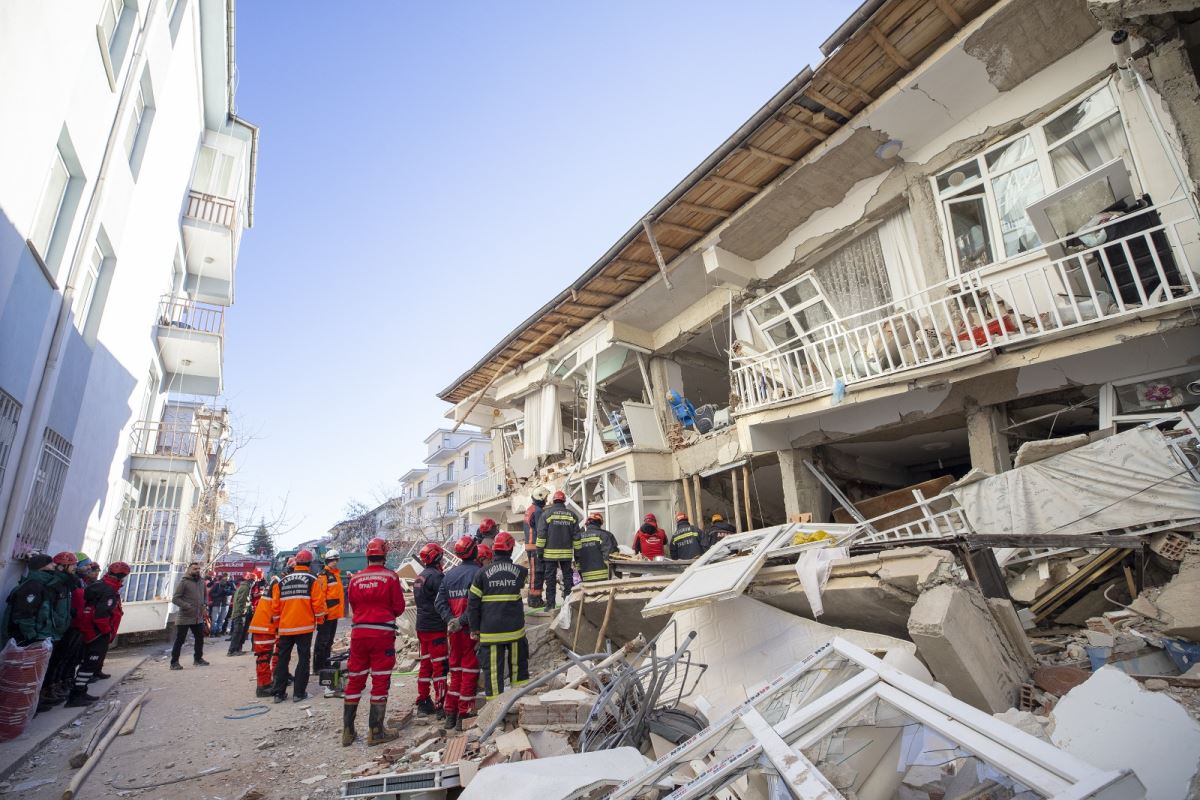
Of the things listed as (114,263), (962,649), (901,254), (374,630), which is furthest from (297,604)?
(901,254)

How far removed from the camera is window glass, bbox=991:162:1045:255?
24.1ft

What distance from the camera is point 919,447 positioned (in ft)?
35.3

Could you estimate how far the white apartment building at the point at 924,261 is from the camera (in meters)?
6.21

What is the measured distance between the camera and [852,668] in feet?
9.68

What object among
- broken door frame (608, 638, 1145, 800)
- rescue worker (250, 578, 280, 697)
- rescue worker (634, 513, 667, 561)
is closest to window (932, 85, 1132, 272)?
rescue worker (634, 513, 667, 561)

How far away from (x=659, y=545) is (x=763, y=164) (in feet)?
21.1

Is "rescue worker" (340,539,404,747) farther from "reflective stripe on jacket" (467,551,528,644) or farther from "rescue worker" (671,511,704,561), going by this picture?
"rescue worker" (671,511,704,561)

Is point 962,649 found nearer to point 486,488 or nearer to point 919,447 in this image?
point 919,447

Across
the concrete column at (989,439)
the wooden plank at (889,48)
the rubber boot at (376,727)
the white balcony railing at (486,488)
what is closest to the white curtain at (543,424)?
the white balcony railing at (486,488)

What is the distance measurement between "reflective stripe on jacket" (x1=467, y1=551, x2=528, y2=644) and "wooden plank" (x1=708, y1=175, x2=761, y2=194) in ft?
22.1

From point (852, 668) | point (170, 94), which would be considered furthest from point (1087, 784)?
point (170, 94)

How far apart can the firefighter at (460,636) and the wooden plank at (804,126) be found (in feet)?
23.0

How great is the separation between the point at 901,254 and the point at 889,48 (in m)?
2.86

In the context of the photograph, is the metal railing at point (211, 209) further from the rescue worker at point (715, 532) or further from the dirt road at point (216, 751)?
the rescue worker at point (715, 532)
